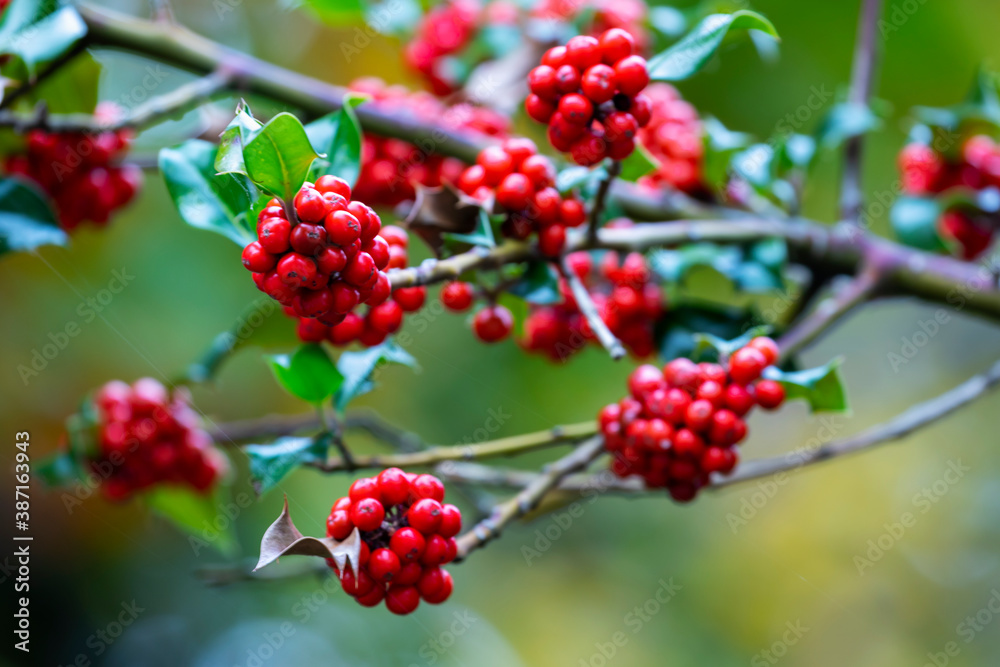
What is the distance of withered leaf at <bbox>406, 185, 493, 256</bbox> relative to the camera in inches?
32.9

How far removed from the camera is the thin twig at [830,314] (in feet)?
3.54

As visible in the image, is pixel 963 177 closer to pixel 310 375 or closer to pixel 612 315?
pixel 612 315

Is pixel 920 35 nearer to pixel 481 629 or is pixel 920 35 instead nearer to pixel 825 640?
pixel 825 640

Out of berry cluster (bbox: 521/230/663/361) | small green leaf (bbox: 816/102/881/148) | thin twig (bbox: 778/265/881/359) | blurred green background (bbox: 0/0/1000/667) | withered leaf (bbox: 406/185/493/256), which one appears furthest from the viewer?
blurred green background (bbox: 0/0/1000/667)

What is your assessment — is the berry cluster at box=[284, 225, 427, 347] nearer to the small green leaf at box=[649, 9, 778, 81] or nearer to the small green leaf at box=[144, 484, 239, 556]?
the small green leaf at box=[649, 9, 778, 81]

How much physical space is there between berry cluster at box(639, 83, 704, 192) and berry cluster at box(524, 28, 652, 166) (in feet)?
1.65

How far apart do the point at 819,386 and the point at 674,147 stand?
1.97ft

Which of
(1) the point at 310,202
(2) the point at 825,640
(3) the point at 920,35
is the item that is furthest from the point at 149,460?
(3) the point at 920,35

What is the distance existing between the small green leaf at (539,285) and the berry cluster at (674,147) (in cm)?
50

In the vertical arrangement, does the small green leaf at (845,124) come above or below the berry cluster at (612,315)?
above

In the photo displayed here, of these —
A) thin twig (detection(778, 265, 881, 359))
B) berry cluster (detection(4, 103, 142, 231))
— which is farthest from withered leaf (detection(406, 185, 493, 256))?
berry cluster (detection(4, 103, 142, 231))

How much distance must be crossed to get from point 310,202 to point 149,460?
96cm

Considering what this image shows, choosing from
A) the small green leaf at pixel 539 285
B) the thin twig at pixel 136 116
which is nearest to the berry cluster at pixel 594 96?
the small green leaf at pixel 539 285

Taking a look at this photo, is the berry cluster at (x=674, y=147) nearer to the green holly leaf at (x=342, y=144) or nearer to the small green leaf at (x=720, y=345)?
the small green leaf at (x=720, y=345)
